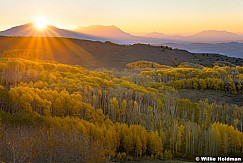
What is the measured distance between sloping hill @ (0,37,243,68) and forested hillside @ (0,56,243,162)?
5079 centimetres

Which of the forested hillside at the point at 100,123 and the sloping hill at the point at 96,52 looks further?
the sloping hill at the point at 96,52

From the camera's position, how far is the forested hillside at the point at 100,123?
64.0ft

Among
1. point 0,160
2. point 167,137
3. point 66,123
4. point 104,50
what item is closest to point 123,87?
point 167,137

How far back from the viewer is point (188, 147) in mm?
29797

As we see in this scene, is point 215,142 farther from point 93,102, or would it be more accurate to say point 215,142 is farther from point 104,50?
point 104,50

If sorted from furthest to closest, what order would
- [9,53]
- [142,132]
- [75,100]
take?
1. [9,53]
2. [75,100]
3. [142,132]

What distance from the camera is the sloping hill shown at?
10081 cm

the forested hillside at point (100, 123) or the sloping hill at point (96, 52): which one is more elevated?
the sloping hill at point (96, 52)

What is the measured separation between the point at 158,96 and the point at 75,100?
1395cm

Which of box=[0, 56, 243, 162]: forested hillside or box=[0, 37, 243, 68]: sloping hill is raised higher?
box=[0, 37, 243, 68]: sloping hill

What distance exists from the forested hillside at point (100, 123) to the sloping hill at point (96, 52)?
167 ft

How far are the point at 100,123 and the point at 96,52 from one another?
8320 centimetres

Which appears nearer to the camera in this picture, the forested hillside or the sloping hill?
the forested hillside

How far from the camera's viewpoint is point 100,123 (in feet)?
97.6
